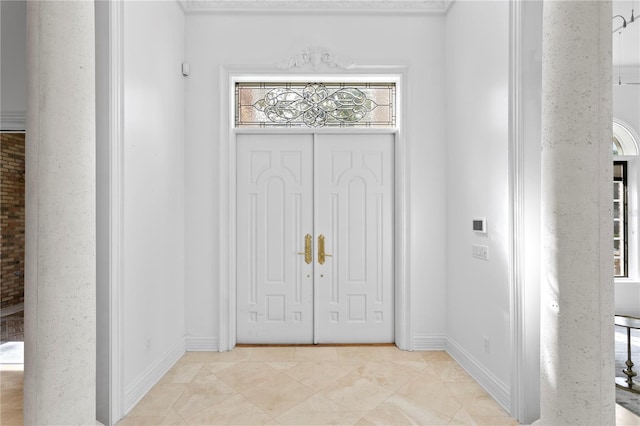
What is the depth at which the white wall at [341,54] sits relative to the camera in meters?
3.64

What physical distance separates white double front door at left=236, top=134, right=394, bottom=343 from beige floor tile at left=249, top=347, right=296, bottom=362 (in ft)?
0.50

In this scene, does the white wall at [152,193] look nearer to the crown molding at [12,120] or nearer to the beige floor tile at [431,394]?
the crown molding at [12,120]

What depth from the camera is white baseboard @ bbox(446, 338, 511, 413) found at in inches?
101

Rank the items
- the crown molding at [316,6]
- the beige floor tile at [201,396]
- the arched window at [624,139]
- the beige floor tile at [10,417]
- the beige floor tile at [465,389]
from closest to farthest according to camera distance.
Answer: the beige floor tile at [10,417] < the beige floor tile at [201,396] < the beige floor tile at [465,389] < the crown molding at [316,6] < the arched window at [624,139]

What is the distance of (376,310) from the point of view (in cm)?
381

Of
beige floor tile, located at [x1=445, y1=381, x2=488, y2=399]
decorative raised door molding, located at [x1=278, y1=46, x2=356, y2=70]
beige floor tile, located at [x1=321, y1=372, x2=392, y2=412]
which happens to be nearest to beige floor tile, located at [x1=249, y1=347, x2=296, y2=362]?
beige floor tile, located at [x1=321, y1=372, x2=392, y2=412]

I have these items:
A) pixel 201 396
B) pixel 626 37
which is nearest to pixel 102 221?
pixel 201 396

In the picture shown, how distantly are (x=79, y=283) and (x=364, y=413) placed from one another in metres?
1.93

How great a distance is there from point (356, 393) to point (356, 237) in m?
1.52

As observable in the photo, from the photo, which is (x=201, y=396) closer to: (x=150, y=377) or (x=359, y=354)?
(x=150, y=377)

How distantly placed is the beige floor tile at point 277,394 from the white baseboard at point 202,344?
89cm

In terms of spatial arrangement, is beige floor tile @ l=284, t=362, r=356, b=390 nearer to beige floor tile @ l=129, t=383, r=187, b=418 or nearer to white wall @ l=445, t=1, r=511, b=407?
beige floor tile @ l=129, t=383, r=187, b=418

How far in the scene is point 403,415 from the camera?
2477 mm

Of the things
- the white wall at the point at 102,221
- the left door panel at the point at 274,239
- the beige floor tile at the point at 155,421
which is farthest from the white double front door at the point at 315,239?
the white wall at the point at 102,221
